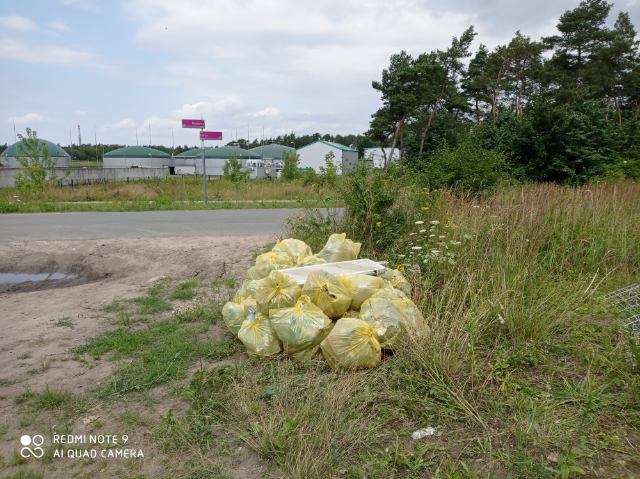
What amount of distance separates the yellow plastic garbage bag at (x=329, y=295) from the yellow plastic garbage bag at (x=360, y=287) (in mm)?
86

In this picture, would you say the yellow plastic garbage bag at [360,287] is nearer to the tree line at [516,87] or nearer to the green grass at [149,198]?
the green grass at [149,198]

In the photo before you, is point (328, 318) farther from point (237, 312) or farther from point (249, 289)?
point (249, 289)

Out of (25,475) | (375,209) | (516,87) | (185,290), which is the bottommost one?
(25,475)

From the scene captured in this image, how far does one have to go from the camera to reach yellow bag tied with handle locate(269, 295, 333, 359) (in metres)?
3.49

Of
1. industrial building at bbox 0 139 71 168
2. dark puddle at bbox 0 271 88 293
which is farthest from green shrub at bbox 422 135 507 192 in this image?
industrial building at bbox 0 139 71 168

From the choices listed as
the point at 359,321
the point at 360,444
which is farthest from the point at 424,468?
the point at 359,321

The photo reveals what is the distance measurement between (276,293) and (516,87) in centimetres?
3728

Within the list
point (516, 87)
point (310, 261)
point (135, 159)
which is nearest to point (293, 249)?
point (310, 261)

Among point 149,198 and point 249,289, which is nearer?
point 249,289

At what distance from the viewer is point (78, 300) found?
223 inches

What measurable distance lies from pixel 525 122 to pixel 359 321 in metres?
16.0

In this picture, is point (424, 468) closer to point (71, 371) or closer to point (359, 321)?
point (359, 321)

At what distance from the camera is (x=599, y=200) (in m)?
6.66

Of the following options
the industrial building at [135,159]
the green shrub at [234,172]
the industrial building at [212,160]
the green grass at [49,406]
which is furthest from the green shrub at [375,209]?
the industrial building at [135,159]
